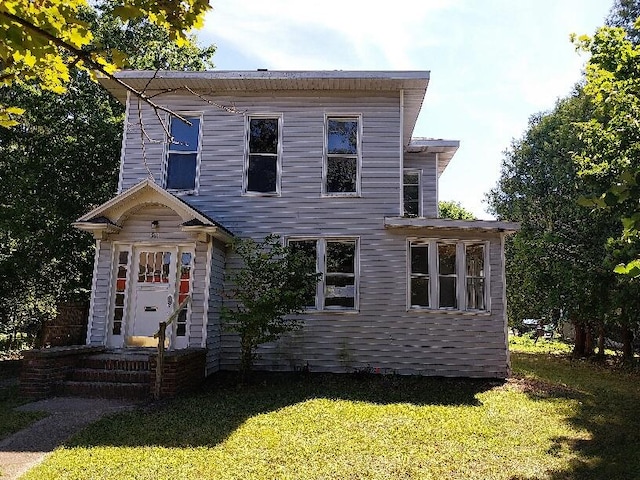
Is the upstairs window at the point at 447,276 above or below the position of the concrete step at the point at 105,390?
above

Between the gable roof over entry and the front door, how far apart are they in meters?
0.88

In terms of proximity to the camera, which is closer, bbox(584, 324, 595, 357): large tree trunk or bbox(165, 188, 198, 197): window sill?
bbox(165, 188, 198, 197): window sill

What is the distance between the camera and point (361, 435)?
6625 millimetres

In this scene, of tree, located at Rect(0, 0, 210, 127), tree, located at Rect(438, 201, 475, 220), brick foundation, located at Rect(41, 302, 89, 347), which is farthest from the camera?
tree, located at Rect(438, 201, 475, 220)

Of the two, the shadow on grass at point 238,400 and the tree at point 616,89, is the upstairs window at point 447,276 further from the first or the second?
the tree at point 616,89

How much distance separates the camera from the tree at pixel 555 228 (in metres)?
16.2

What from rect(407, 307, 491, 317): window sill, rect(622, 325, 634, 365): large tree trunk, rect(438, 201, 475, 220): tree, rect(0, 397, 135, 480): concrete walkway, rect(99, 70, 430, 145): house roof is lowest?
rect(0, 397, 135, 480): concrete walkway

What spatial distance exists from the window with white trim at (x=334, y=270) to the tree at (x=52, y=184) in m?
8.16

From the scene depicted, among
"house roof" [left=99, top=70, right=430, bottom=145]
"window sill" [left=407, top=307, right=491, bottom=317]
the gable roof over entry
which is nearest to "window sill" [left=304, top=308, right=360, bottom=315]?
"window sill" [left=407, top=307, right=491, bottom=317]

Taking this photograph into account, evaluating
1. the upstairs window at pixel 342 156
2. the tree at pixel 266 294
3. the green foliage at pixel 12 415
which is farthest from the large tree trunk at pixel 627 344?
A: the green foliage at pixel 12 415

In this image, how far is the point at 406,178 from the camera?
15.2 meters

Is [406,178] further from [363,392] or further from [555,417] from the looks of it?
[555,417]

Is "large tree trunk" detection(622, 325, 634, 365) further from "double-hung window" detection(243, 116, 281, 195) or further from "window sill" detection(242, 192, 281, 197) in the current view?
"double-hung window" detection(243, 116, 281, 195)

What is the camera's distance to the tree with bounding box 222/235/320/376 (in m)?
9.52
